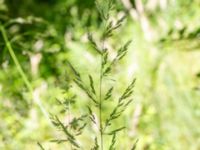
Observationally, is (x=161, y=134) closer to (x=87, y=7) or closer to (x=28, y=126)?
(x=28, y=126)

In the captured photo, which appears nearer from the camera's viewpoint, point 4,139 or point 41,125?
point 4,139

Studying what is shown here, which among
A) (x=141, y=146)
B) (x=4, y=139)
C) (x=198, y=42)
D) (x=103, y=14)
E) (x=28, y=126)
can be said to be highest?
(x=103, y=14)

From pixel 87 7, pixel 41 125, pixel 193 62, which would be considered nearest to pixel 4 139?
pixel 41 125

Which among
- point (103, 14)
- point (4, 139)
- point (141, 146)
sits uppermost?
point (103, 14)

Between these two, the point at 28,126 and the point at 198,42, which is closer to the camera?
the point at 198,42

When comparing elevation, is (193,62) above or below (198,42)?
below

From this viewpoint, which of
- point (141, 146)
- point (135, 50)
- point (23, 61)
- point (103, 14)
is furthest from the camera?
point (23, 61)

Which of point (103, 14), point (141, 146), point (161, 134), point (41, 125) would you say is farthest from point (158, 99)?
point (103, 14)

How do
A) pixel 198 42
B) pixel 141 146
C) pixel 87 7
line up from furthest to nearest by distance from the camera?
1. pixel 87 7
2. pixel 141 146
3. pixel 198 42

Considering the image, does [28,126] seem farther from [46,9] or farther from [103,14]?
[46,9]
